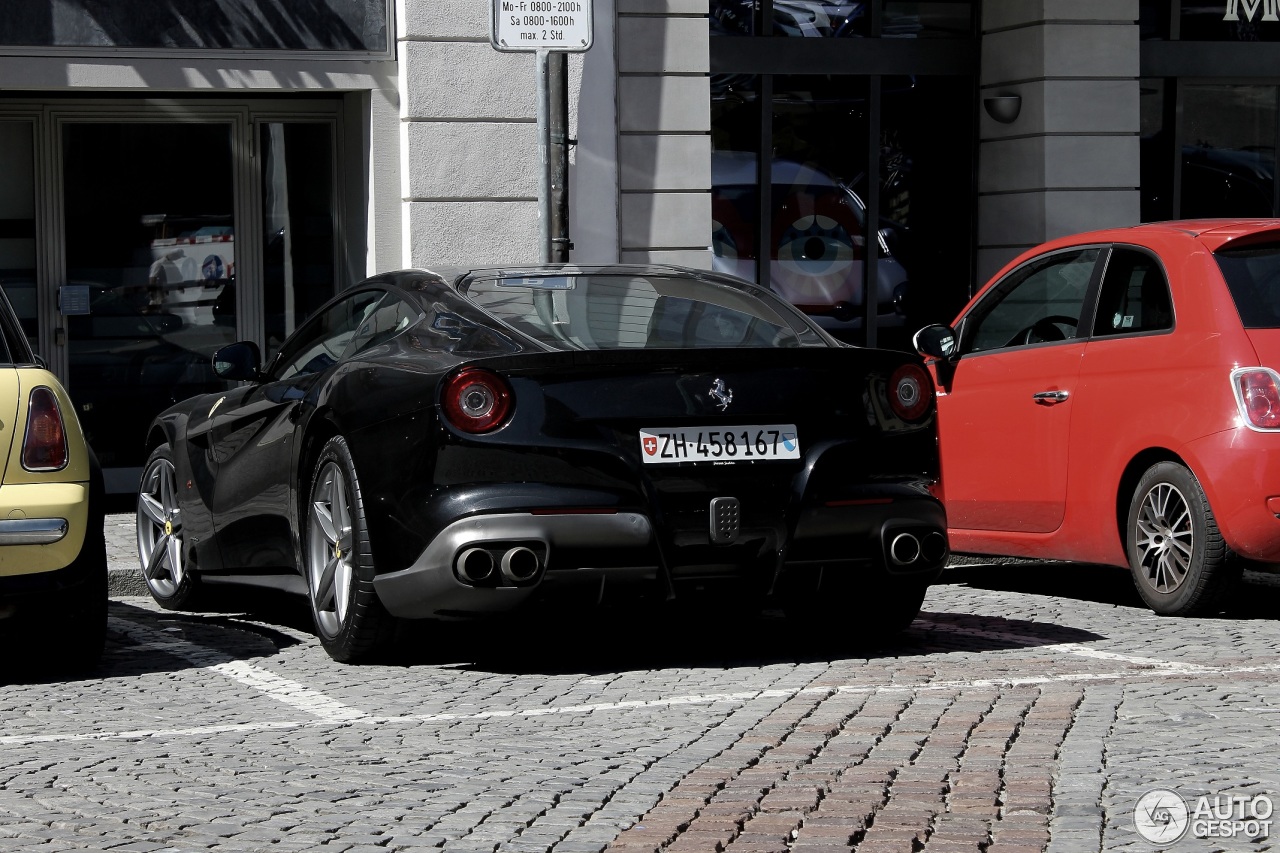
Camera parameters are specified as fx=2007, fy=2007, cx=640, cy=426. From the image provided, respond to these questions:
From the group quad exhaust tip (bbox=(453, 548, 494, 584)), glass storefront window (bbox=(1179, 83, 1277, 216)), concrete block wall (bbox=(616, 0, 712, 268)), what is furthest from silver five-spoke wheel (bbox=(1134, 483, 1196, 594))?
glass storefront window (bbox=(1179, 83, 1277, 216))

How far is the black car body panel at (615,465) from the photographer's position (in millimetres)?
6117

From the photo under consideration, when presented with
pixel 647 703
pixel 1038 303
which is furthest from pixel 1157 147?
pixel 647 703

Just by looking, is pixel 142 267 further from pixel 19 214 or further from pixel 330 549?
pixel 330 549

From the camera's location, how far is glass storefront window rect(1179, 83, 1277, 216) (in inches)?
620

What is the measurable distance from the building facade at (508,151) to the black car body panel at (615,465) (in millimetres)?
5094

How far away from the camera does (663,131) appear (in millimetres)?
13500

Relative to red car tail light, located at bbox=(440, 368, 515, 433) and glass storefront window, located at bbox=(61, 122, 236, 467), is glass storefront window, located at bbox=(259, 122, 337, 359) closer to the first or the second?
glass storefront window, located at bbox=(61, 122, 236, 467)

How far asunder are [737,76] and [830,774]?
411 inches

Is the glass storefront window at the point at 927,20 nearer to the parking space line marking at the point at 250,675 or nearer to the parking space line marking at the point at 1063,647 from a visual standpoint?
the parking space line marking at the point at 1063,647

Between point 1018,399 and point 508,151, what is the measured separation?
524 centimetres

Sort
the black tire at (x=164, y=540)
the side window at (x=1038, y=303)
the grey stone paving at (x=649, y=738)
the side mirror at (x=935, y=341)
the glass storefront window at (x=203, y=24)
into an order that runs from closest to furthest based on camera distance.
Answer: the grey stone paving at (x=649, y=738)
the black tire at (x=164, y=540)
the side window at (x=1038, y=303)
the side mirror at (x=935, y=341)
the glass storefront window at (x=203, y=24)

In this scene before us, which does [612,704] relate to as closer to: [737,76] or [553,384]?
[553,384]

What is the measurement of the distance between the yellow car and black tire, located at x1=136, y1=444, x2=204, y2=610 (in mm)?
1415

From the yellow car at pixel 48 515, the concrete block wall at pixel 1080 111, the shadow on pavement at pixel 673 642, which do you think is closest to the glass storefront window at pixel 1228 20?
the concrete block wall at pixel 1080 111
